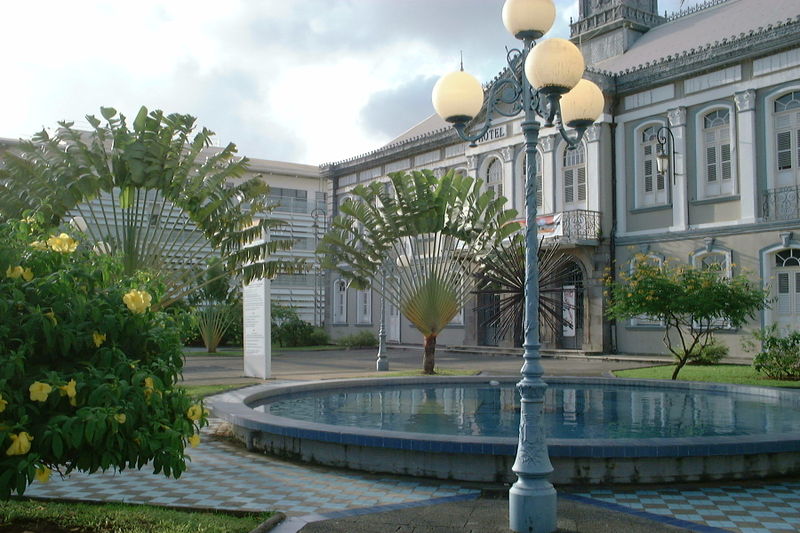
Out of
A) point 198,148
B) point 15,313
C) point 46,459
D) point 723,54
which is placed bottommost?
point 46,459

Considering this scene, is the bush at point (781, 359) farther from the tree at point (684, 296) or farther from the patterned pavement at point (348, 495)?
the patterned pavement at point (348, 495)

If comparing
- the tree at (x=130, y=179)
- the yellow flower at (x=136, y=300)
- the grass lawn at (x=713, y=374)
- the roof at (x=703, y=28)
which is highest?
the roof at (x=703, y=28)

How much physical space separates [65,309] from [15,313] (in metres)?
0.30

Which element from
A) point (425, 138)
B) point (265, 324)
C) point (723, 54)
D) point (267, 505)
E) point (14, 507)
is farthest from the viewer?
point (425, 138)

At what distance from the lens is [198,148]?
1786 cm

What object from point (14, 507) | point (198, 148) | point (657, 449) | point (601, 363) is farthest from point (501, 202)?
point (14, 507)

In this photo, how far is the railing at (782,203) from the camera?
22.6 m

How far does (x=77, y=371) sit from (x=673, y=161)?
23735mm

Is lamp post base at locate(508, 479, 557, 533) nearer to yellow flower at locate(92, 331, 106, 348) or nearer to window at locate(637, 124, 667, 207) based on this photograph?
yellow flower at locate(92, 331, 106, 348)

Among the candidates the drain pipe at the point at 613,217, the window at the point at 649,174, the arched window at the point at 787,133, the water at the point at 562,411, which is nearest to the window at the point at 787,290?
the arched window at the point at 787,133

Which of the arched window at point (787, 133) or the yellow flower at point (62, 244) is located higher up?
the arched window at point (787, 133)

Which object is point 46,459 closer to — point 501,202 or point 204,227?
point 204,227

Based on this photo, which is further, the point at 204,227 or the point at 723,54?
the point at 723,54

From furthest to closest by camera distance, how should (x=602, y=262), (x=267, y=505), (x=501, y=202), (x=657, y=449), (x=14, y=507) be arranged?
(x=602, y=262)
(x=501, y=202)
(x=657, y=449)
(x=267, y=505)
(x=14, y=507)
